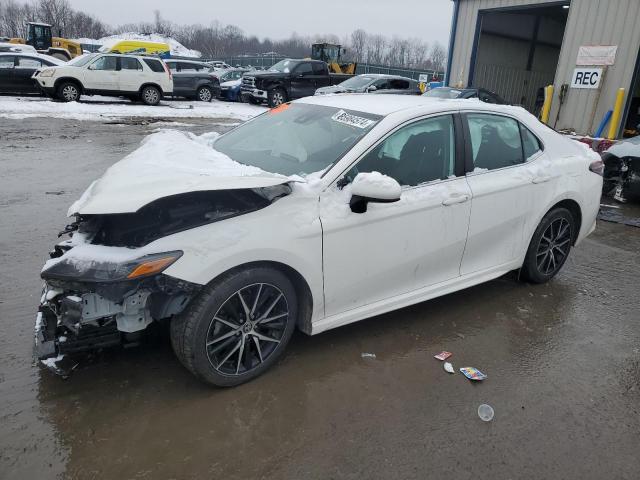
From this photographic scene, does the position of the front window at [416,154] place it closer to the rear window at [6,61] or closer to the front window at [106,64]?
the front window at [106,64]

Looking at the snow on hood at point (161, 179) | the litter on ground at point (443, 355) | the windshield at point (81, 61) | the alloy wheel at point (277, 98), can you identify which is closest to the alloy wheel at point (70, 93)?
the windshield at point (81, 61)

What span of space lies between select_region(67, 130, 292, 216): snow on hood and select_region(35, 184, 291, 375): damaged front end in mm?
84

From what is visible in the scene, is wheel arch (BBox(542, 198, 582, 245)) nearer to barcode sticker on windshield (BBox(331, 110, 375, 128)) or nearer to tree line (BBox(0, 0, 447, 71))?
barcode sticker on windshield (BBox(331, 110, 375, 128))

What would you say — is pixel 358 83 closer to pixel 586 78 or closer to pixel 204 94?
pixel 586 78

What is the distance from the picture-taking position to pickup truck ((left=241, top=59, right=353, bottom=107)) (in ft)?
65.1

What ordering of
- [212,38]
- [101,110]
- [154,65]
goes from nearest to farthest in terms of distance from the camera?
1. [101,110]
2. [154,65]
3. [212,38]

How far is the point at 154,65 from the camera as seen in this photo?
17938mm

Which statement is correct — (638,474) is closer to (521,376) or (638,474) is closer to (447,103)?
(521,376)

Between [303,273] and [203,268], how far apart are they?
0.61m

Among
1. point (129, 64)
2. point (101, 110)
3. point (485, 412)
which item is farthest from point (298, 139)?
point (129, 64)

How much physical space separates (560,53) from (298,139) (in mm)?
13620

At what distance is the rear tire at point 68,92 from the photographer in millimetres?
16297

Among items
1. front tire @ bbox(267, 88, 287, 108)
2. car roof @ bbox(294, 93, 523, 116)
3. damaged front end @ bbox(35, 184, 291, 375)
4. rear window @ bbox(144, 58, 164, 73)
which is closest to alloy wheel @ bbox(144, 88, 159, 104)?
rear window @ bbox(144, 58, 164, 73)

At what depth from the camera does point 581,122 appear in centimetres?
1362
